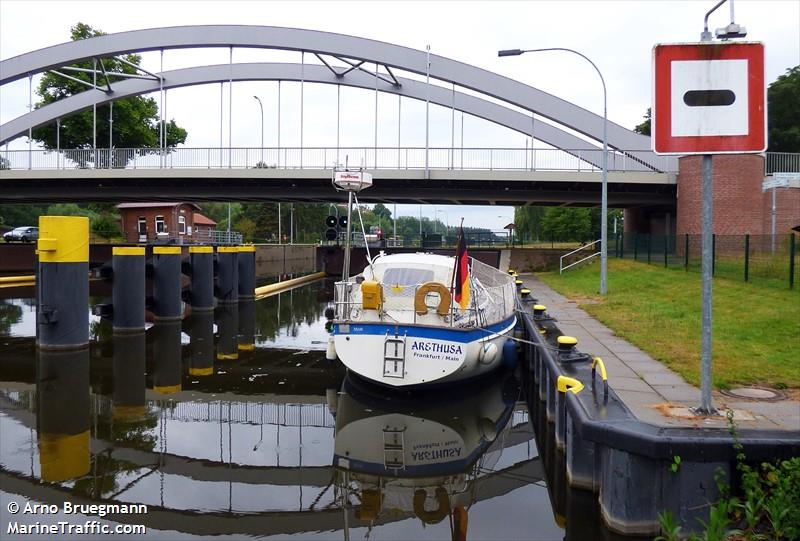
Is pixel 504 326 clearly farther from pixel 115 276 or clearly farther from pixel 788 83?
pixel 788 83

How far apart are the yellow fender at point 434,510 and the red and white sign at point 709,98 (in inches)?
176

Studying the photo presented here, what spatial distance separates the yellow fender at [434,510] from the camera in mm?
7170

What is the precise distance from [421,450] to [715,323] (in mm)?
8253

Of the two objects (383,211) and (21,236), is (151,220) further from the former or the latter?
(383,211)

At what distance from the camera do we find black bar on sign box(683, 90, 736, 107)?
22.5 ft

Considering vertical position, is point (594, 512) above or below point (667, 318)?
below

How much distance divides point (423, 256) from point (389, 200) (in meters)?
25.5

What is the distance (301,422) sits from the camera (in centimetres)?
1084

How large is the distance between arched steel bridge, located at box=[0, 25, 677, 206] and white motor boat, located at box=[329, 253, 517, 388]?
21.1 m

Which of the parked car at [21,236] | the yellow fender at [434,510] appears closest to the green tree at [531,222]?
the parked car at [21,236]

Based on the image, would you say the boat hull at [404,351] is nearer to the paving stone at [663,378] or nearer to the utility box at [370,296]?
the utility box at [370,296]

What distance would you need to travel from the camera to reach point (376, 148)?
35656mm

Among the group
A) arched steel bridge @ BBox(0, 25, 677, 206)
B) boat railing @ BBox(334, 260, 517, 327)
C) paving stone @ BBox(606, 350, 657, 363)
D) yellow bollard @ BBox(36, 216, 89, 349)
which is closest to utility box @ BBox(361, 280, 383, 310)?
boat railing @ BBox(334, 260, 517, 327)

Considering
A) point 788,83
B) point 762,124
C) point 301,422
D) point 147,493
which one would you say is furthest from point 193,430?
point 788,83
